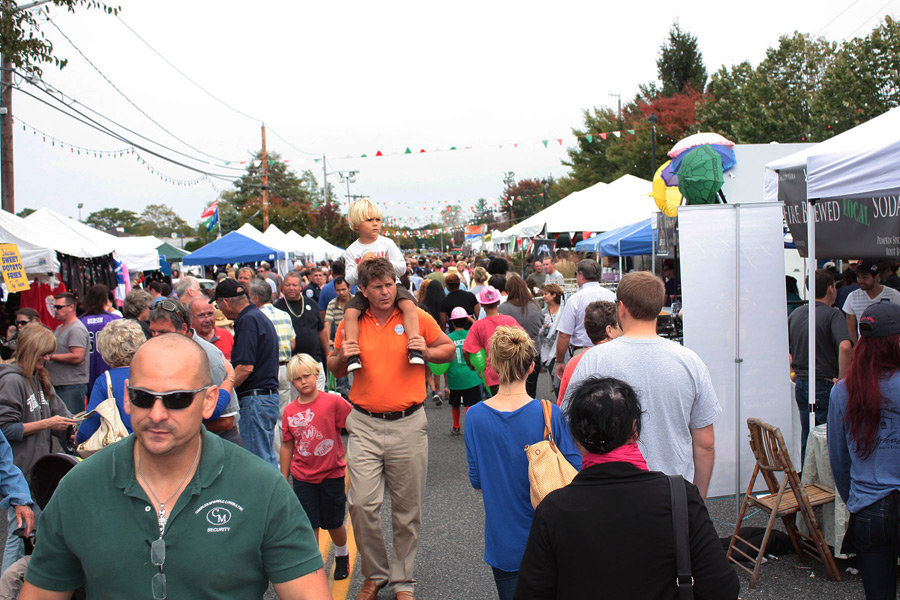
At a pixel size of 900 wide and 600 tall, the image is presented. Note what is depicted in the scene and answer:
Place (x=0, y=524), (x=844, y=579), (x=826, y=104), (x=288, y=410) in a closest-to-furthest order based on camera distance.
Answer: (x=844, y=579) < (x=288, y=410) < (x=0, y=524) < (x=826, y=104)

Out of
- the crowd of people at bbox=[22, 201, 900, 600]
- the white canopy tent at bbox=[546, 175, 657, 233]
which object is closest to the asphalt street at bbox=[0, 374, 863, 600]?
the crowd of people at bbox=[22, 201, 900, 600]

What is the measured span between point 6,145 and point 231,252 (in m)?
6.36

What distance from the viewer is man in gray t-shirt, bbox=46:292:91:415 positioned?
21.9 feet

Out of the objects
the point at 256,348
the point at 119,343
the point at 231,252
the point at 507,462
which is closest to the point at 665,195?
the point at 256,348

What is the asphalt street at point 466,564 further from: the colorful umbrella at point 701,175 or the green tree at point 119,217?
the green tree at point 119,217

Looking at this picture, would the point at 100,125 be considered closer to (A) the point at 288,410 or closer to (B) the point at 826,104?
(A) the point at 288,410

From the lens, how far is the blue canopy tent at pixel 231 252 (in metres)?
17.8

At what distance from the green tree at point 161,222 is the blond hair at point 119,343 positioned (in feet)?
369

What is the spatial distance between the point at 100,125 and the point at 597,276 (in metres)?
12.0

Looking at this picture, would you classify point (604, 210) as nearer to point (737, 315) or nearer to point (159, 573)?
point (737, 315)

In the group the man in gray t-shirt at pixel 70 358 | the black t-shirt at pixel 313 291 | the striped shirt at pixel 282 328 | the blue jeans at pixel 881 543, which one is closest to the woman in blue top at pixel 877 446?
the blue jeans at pixel 881 543

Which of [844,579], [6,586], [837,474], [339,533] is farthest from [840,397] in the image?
[6,586]

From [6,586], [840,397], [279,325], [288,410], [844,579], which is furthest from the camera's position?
[279,325]

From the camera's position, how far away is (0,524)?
576 cm
